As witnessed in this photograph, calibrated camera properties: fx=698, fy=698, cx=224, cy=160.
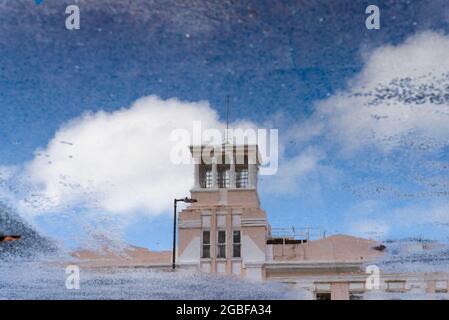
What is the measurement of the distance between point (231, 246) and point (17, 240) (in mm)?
2302

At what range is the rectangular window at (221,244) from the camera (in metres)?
6.81

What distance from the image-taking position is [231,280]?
17.3 feet

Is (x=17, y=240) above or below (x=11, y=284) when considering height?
above

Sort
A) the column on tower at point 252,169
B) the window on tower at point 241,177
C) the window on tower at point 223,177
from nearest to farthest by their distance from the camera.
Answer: the column on tower at point 252,169 < the window on tower at point 241,177 < the window on tower at point 223,177

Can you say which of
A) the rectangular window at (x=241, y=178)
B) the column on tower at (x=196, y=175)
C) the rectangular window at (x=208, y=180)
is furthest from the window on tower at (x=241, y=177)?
the column on tower at (x=196, y=175)

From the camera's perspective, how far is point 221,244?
6926 millimetres

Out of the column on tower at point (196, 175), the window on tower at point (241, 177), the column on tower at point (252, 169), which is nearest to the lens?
the column on tower at point (252, 169)

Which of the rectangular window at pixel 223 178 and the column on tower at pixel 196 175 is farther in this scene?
the rectangular window at pixel 223 178

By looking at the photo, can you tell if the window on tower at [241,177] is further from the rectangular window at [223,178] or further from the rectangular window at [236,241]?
the rectangular window at [236,241]

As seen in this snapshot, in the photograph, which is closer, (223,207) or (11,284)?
(11,284)

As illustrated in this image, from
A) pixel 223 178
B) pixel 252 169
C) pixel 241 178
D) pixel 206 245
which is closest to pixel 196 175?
pixel 223 178

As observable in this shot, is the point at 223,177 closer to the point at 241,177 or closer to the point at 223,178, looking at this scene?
the point at 223,178
